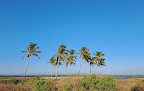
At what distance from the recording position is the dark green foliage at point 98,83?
1193 cm

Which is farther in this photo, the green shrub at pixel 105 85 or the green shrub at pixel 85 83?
the green shrub at pixel 85 83

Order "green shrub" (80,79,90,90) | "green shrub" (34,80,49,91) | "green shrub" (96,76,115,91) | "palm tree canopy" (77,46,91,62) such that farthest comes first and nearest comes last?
"palm tree canopy" (77,46,91,62)
"green shrub" (80,79,90,90)
"green shrub" (96,76,115,91)
"green shrub" (34,80,49,91)

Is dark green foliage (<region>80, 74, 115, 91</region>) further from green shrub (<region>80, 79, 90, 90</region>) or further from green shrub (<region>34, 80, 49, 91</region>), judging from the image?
green shrub (<region>34, 80, 49, 91</region>)

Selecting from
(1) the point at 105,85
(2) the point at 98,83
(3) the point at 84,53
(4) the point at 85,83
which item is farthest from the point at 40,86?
(3) the point at 84,53

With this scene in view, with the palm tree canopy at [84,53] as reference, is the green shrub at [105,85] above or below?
below

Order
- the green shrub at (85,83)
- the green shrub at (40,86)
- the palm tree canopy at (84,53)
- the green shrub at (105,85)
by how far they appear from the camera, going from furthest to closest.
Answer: the palm tree canopy at (84,53)
the green shrub at (85,83)
the green shrub at (105,85)
the green shrub at (40,86)

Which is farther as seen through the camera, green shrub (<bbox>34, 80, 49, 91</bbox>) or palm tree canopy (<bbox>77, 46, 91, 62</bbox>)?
palm tree canopy (<bbox>77, 46, 91, 62</bbox>)

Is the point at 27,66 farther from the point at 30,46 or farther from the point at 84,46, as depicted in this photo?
the point at 84,46

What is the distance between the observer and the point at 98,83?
40.9 feet

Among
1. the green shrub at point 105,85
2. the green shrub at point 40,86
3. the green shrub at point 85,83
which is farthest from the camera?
the green shrub at point 85,83

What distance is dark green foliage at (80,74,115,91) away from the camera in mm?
11930

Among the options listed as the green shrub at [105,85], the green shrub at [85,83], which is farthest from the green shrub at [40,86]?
the green shrub at [105,85]

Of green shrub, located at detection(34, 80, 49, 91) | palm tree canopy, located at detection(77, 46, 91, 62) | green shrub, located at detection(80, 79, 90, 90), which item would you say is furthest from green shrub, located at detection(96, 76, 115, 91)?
palm tree canopy, located at detection(77, 46, 91, 62)

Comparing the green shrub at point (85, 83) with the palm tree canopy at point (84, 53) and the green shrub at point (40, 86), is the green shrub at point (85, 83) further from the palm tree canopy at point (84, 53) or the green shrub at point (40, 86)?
the palm tree canopy at point (84, 53)
